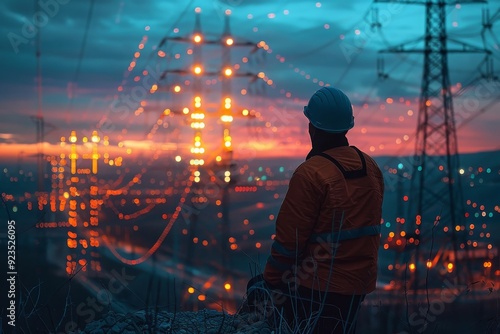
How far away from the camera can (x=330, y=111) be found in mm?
3643

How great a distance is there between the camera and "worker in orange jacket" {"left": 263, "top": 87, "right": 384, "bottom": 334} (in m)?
3.38

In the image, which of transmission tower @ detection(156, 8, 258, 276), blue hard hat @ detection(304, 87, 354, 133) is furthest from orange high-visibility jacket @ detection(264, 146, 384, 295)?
Result: transmission tower @ detection(156, 8, 258, 276)

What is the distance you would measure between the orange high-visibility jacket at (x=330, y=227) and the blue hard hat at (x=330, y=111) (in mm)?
137

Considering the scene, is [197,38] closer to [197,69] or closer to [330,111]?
[197,69]

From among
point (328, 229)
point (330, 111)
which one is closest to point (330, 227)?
point (328, 229)

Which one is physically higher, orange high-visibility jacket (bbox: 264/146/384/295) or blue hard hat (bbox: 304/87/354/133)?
blue hard hat (bbox: 304/87/354/133)

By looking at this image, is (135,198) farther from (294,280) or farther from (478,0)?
(294,280)

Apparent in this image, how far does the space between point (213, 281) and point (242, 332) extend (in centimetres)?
5013

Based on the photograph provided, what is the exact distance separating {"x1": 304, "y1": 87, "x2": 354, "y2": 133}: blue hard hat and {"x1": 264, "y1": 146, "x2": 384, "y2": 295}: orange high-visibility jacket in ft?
0.45

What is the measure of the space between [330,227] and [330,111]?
2.10 ft

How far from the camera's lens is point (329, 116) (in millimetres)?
3641

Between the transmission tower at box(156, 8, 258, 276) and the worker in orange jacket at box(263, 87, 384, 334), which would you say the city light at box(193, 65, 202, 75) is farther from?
the worker in orange jacket at box(263, 87, 384, 334)

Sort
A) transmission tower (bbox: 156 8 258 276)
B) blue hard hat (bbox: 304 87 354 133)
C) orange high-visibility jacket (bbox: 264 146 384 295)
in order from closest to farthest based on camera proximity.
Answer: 1. orange high-visibility jacket (bbox: 264 146 384 295)
2. blue hard hat (bbox: 304 87 354 133)
3. transmission tower (bbox: 156 8 258 276)

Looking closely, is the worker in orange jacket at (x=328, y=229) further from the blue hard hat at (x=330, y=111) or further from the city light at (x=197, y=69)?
the city light at (x=197, y=69)
